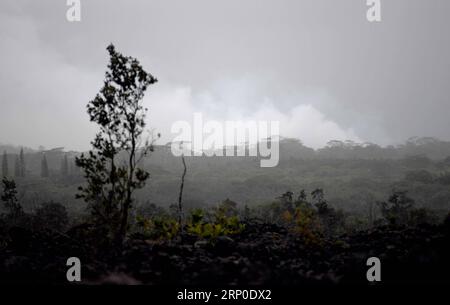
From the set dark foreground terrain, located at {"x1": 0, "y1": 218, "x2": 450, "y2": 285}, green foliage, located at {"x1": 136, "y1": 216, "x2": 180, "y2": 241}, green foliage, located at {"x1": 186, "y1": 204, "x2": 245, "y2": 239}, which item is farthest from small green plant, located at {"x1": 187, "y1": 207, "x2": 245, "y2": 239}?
green foliage, located at {"x1": 136, "y1": 216, "x2": 180, "y2": 241}

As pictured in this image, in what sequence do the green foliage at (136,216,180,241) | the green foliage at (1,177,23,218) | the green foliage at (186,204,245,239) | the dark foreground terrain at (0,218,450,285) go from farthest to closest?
the green foliage at (1,177,23,218)
the green foliage at (186,204,245,239)
the green foliage at (136,216,180,241)
the dark foreground terrain at (0,218,450,285)

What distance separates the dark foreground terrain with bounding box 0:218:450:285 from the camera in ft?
21.2

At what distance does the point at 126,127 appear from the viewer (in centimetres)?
1023

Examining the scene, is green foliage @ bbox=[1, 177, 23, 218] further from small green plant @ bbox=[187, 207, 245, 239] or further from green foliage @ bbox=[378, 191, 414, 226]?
green foliage @ bbox=[378, 191, 414, 226]

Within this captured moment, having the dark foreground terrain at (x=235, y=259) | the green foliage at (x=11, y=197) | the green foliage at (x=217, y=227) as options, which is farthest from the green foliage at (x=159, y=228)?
the green foliage at (x=11, y=197)

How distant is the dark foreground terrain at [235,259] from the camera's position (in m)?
6.47

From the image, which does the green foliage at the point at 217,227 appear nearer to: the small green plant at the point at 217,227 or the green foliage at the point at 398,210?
the small green plant at the point at 217,227

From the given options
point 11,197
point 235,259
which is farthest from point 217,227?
point 11,197

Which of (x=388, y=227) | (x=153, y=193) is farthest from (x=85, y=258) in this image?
(x=153, y=193)

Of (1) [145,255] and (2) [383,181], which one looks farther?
(2) [383,181]

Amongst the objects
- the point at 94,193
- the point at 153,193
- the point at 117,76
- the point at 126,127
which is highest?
the point at 117,76

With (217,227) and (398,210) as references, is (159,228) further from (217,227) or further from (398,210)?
(398,210)
